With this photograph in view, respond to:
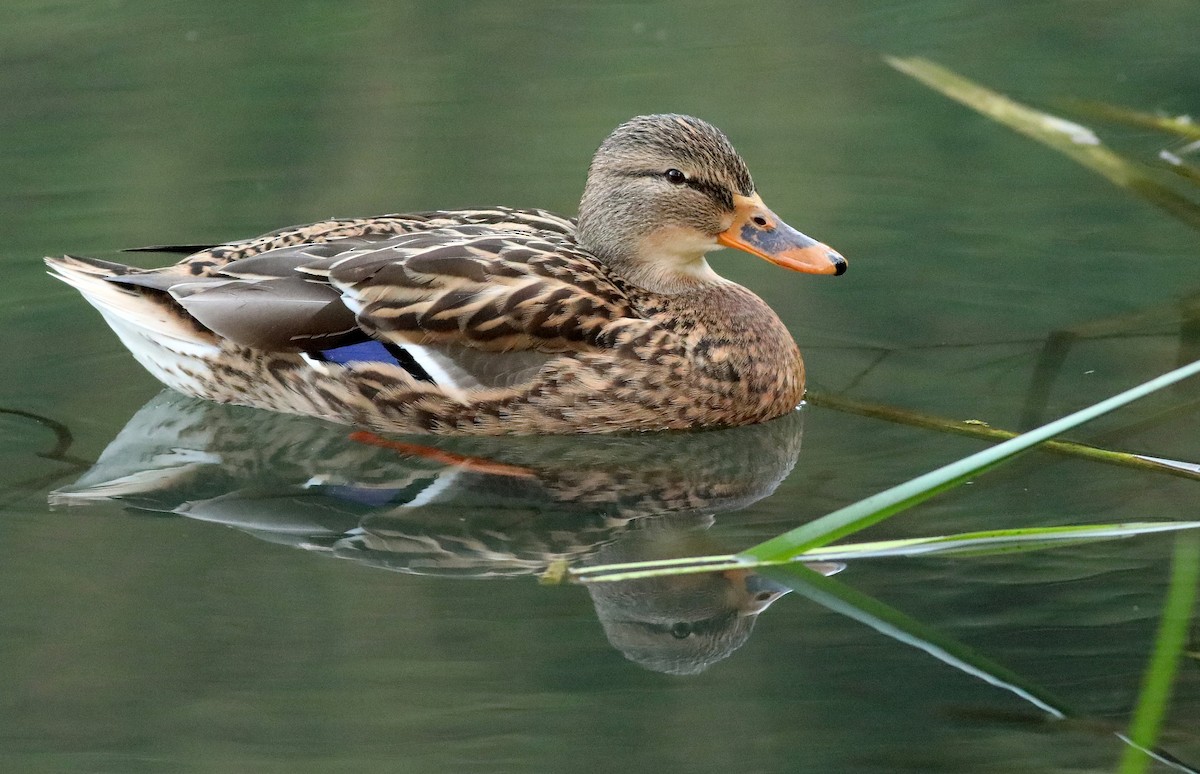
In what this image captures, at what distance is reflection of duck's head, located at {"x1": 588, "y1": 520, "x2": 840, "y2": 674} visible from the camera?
468cm

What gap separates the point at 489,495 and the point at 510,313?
0.84 metres

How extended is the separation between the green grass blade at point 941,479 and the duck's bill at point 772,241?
2.17 m

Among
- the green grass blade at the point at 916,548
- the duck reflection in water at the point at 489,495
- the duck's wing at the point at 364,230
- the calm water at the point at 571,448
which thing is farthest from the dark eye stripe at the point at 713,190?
the green grass blade at the point at 916,548

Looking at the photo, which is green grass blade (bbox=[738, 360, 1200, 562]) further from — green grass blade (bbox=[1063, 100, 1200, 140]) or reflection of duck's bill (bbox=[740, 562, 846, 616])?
green grass blade (bbox=[1063, 100, 1200, 140])

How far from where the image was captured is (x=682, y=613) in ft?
16.1

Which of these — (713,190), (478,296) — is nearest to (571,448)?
(478,296)

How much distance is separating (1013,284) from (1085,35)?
3885 mm

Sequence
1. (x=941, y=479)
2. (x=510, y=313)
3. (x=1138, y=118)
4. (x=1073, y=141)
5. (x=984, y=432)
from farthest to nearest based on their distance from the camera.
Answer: (x=1138, y=118) → (x=1073, y=141) → (x=510, y=313) → (x=984, y=432) → (x=941, y=479)

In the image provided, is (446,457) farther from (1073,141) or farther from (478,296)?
(1073,141)

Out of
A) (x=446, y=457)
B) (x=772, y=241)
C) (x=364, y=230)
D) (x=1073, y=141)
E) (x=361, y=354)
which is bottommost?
(x=446, y=457)

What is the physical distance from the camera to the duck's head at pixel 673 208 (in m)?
6.61

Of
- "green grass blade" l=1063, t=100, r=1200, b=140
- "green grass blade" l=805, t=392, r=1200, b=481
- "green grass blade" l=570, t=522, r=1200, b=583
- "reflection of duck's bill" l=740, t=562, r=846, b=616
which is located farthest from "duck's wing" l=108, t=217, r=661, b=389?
"green grass blade" l=1063, t=100, r=1200, b=140

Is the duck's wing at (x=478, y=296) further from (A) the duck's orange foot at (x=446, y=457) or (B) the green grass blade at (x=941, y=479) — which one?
(B) the green grass blade at (x=941, y=479)

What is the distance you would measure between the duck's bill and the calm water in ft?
1.78
